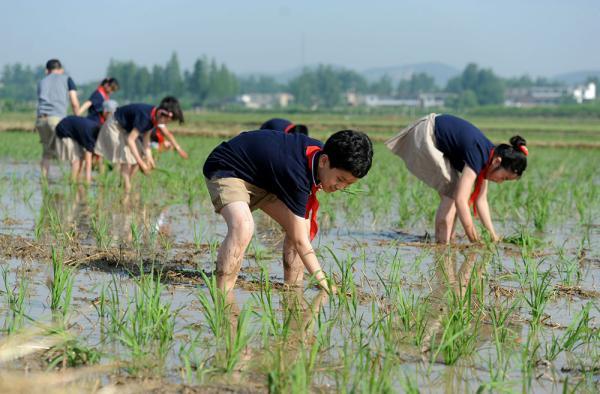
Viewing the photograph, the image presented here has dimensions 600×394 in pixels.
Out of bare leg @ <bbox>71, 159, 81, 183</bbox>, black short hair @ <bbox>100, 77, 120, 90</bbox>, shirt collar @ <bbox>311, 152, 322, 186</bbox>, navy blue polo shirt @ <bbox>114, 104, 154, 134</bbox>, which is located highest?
black short hair @ <bbox>100, 77, 120, 90</bbox>

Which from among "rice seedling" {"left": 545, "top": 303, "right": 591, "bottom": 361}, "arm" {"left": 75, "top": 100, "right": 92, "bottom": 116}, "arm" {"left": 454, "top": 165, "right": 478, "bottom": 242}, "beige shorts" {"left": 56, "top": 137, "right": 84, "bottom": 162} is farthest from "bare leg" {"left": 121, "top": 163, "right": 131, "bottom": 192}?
"rice seedling" {"left": 545, "top": 303, "right": 591, "bottom": 361}

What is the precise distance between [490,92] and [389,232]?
164 metres

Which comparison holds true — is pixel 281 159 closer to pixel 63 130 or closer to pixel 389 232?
pixel 389 232

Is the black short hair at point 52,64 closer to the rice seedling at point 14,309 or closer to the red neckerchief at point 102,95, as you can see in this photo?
the red neckerchief at point 102,95

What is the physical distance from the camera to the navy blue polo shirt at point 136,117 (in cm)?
880

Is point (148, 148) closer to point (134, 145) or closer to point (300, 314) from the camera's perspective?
point (134, 145)

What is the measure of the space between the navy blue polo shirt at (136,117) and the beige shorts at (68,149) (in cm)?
134

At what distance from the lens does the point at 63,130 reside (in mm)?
10172

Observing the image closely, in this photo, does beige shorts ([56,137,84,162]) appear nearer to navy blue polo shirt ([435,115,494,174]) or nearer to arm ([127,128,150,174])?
arm ([127,128,150,174])

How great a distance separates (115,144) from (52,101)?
6.10 feet

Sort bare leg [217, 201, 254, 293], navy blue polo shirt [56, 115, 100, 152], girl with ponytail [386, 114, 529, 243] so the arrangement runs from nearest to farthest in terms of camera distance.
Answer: bare leg [217, 201, 254, 293] → girl with ponytail [386, 114, 529, 243] → navy blue polo shirt [56, 115, 100, 152]

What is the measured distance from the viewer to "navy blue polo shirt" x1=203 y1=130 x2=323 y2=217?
14.2 feet

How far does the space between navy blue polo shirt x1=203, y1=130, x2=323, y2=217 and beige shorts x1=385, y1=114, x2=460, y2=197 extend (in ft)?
7.96

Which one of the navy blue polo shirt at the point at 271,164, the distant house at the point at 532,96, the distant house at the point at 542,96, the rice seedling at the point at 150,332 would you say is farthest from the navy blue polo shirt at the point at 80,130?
the distant house at the point at 542,96
